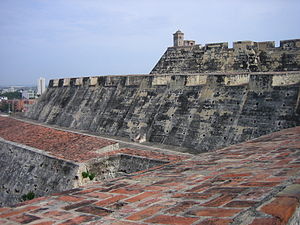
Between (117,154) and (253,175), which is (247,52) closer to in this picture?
(117,154)

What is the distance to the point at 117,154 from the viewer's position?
9.91 meters

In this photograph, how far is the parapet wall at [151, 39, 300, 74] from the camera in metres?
13.5

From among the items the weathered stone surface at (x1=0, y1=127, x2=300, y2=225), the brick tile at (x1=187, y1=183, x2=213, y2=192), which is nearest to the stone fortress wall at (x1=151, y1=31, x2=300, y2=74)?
the weathered stone surface at (x1=0, y1=127, x2=300, y2=225)

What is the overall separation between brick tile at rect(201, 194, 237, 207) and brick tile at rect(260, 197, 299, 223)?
328 mm

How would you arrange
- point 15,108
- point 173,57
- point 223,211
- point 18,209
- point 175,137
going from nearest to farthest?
point 223,211 < point 18,209 < point 175,137 < point 173,57 < point 15,108

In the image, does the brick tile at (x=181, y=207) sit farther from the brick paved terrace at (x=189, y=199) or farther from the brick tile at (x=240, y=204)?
the brick tile at (x=240, y=204)

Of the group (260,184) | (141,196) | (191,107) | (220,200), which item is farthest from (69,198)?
(191,107)

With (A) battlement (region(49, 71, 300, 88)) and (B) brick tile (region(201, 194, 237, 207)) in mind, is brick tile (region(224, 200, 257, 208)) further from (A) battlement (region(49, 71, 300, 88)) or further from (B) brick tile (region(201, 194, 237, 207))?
(A) battlement (region(49, 71, 300, 88))

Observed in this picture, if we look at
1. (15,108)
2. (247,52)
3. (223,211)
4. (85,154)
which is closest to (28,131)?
(85,154)

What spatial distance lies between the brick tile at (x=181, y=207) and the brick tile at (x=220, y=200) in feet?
0.35

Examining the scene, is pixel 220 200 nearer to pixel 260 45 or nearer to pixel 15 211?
pixel 15 211

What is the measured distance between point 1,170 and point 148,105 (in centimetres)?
620

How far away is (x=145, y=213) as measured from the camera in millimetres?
2270

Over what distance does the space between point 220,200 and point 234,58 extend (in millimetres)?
13251
